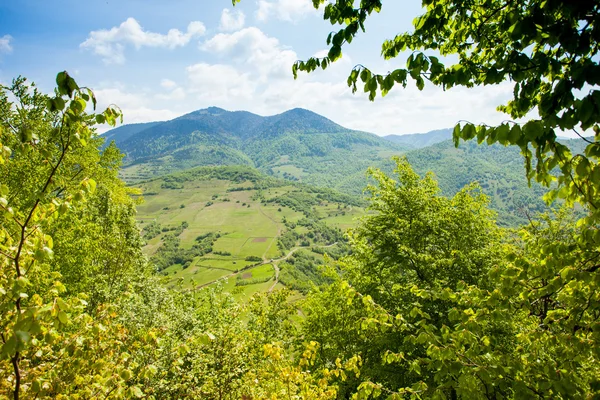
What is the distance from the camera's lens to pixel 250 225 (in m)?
190

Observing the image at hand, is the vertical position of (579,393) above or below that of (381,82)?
below

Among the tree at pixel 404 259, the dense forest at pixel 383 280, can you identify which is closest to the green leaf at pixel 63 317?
the dense forest at pixel 383 280

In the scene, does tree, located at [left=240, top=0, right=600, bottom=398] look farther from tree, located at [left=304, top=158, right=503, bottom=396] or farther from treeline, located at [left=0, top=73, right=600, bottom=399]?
tree, located at [left=304, top=158, right=503, bottom=396]

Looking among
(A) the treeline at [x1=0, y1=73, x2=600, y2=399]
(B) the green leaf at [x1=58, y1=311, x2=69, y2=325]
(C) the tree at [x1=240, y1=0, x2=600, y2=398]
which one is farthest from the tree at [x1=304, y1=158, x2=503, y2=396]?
(B) the green leaf at [x1=58, y1=311, x2=69, y2=325]

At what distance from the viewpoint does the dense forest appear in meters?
3.51

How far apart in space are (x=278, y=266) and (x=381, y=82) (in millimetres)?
126527

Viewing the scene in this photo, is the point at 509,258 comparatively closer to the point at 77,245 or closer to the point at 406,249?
the point at 406,249

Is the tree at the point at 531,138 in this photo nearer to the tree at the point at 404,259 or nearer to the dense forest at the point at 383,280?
the dense forest at the point at 383,280

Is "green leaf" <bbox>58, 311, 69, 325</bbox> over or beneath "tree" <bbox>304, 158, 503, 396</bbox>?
over

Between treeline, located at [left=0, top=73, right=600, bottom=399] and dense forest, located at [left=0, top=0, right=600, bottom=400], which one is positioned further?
treeline, located at [left=0, top=73, right=600, bottom=399]

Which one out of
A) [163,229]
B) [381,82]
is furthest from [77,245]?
[163,229]

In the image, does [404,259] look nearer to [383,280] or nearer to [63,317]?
[383,280]

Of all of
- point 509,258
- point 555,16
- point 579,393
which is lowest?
point 579,393

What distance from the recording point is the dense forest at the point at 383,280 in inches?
138
